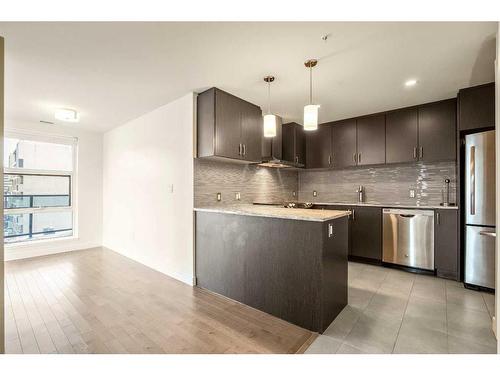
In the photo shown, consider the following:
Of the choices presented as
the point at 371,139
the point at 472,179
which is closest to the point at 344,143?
the point at 371,139

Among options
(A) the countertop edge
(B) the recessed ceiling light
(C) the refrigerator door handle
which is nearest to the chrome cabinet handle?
(C) the refrigerator door handle

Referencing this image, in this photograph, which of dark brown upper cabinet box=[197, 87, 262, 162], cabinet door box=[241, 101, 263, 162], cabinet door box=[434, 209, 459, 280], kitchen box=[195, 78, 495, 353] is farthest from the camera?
cabinet door box=[241, 101, 263, 162]

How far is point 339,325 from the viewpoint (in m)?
1.98

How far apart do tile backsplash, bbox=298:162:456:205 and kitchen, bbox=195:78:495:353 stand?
16 millimetres

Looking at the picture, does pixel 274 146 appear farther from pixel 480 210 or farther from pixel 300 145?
pixel 480 210

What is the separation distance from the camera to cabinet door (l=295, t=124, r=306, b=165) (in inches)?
172

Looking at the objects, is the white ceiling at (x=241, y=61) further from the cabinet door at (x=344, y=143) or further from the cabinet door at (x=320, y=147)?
the cabinet door at (x=320, y=147)

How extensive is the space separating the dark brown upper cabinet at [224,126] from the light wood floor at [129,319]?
1.69m

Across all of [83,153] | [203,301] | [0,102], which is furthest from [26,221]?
[203,301]

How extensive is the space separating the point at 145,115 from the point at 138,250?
2.21m

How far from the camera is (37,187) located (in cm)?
423

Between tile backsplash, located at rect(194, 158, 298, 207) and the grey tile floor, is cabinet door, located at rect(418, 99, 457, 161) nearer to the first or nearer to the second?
the grey tile floor
